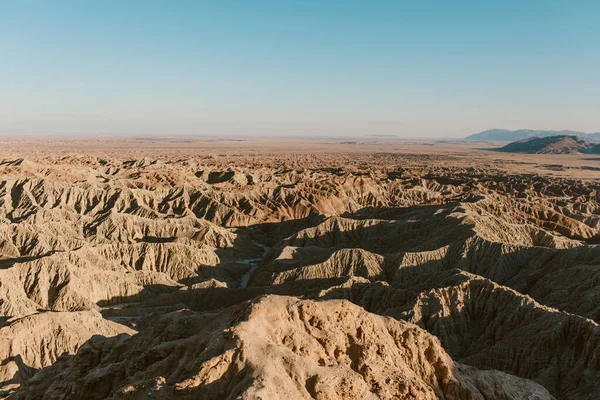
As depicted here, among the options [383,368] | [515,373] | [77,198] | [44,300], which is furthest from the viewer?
[77,198]

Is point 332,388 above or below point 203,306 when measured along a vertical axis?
above

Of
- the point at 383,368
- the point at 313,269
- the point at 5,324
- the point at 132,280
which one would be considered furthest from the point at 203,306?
the point at 383,368

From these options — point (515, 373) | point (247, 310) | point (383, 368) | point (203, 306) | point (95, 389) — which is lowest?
point (203, 306)

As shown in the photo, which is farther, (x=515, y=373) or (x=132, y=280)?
(x=132, y=280)

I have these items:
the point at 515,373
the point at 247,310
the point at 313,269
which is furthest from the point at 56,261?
the point at 515,373

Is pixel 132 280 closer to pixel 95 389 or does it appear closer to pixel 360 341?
pixel 95 389

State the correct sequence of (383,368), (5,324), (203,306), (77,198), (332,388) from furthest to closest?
1. (77,198)
2. (203,306)
3. (5,324)
4. (383,368)
5. (332,388)
